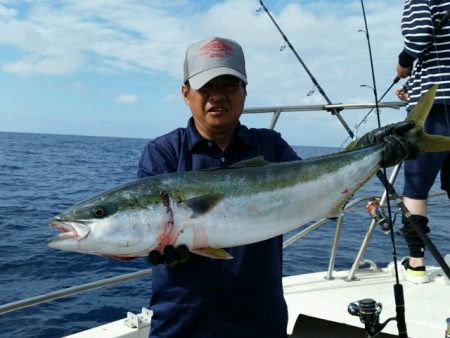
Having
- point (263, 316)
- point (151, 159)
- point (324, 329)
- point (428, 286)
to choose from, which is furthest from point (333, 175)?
point (428, 286)

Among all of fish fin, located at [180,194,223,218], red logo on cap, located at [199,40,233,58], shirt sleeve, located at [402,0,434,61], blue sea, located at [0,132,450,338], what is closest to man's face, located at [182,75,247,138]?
red logo on cap, located at [199,40,233,58]

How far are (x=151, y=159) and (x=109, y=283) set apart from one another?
1298 mm

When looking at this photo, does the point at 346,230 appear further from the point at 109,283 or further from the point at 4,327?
the point at 109,283

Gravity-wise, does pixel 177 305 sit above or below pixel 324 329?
above

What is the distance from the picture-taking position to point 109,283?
11.6 ft

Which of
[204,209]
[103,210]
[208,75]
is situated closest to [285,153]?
[208,75]

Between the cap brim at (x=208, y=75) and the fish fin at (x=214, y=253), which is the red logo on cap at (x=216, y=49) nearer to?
the cap brim at (x=208, y=75)

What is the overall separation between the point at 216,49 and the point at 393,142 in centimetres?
113

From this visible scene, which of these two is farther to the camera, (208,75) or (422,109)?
(422,109)

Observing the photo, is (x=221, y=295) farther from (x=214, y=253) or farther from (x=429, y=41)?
(x=429, y=41)

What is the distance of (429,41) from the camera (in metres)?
4.21

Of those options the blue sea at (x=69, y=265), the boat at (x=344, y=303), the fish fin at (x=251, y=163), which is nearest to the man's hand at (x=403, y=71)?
the boat at (x=344, y=303)

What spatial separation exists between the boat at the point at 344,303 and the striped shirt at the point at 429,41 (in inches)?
29.0

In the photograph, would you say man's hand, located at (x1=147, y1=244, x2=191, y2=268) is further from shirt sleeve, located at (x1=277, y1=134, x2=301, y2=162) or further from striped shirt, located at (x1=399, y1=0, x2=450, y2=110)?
striped shirt, located at (x1=399, y1=0, x2=450, y2=110)
